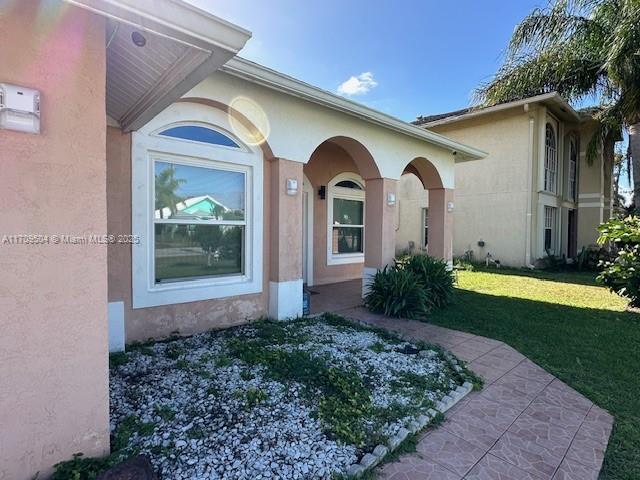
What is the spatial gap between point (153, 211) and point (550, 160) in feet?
58.2

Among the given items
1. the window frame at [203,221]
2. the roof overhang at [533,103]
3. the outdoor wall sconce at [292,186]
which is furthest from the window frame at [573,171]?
the window frame at [203,221]

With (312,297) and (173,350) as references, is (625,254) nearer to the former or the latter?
(312,297)

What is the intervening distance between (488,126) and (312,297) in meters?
12.8

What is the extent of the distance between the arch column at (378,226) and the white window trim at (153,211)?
3041 mm

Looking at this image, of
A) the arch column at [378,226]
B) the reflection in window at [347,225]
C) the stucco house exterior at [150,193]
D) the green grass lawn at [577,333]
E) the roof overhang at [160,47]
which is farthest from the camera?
the reflection in window at [347,225]

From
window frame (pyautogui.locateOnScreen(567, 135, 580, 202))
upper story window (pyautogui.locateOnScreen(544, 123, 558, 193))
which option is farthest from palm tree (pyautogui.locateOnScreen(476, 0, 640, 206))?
window frame (pyautogui.locateOnScreen(567, 135, 580, 202))

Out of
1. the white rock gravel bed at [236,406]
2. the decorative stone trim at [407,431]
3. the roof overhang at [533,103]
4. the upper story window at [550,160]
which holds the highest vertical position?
the roof overhang at [533,103]

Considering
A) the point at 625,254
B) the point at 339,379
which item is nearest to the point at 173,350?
the point at 339,379

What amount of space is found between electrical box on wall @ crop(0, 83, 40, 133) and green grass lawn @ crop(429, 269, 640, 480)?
4.99m

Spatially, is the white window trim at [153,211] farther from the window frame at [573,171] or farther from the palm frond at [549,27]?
the window frame at [573,171]

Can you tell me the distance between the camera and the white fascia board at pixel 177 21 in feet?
7.50

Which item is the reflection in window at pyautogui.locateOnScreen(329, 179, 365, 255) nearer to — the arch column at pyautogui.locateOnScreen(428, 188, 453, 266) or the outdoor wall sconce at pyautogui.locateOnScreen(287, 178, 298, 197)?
the arch column at pyautogui.locateOnScreen(428, 188, 453, 266)

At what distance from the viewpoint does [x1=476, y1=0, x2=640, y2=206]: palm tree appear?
10648 mm

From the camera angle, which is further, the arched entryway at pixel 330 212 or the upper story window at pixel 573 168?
the upper story window at pixel 573 168
